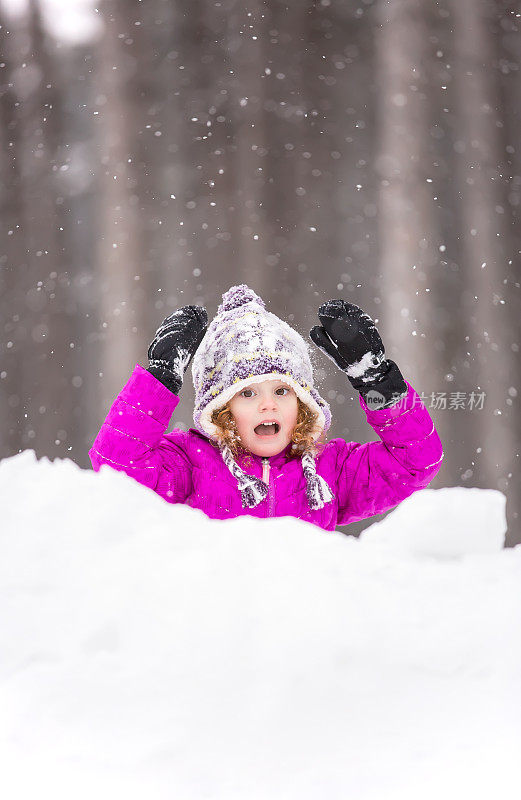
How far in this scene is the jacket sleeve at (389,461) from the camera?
2.55 feet

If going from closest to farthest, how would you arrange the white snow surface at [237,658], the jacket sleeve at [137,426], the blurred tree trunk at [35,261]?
the white snow surface at [237,658] < the jacket sleeve at [137,426] < the blurred tree trunk at [35,261]

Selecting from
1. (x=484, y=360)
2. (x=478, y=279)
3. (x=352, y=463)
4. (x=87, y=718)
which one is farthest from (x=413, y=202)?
(x=87, y=718)

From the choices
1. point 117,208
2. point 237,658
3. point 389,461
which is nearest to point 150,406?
point 389,461

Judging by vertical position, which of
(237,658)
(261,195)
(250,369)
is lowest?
(237,658)

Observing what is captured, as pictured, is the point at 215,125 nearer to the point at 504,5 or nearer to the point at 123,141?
the point at 123,141

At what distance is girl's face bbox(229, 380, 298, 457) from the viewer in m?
0.78

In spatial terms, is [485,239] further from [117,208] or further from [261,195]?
[117,208]

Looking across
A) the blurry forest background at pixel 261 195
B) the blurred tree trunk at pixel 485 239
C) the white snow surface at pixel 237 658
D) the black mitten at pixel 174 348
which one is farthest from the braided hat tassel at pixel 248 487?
the blurred tree trunk at pixel 485 239

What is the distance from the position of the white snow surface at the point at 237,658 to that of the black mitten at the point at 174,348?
0.85ft

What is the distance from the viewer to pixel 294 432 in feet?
2.69

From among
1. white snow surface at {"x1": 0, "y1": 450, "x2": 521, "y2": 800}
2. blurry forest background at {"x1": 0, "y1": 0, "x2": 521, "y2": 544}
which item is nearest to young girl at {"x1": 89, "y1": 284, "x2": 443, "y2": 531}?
white snow surface at {"x1": 0, "y1": 450, "x2": 521, "y2": 800}

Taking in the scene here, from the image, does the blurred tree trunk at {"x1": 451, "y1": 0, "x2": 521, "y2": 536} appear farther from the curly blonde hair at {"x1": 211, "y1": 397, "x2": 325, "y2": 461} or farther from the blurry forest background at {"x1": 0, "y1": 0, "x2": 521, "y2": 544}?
the curly blonde hair at {"x1": 211, "y1": 397, "x2": 325, "y2": 461}

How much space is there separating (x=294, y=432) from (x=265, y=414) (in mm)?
56

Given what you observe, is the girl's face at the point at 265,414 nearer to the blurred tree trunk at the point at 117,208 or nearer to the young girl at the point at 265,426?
the young girl at the point at 265,426
